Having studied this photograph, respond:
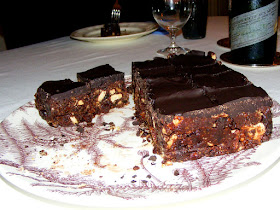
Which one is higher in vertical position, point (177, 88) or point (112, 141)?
point (177, 88)

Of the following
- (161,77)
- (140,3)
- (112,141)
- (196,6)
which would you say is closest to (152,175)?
(112,141)

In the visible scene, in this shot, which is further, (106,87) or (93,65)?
(93,65)

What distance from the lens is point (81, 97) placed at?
1725mm

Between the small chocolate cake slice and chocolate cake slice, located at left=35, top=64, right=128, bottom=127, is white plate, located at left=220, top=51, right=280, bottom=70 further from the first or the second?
the small chocolate cake slice

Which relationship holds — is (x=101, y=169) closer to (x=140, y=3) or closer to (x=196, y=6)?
(x=196, y=6)

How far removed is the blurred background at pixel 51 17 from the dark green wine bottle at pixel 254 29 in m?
3.75

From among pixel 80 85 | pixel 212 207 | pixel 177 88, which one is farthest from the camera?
pixel 80 85

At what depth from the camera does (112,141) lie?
4.77ft

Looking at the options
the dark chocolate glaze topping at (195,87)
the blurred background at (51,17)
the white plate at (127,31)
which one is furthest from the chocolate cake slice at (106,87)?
the blurred background at (51,17)

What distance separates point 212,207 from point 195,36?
2240mm

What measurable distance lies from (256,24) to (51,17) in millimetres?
4579

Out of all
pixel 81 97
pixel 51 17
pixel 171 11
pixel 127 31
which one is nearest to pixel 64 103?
pixel 81 97

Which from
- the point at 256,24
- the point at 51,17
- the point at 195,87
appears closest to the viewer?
the point at 195,87

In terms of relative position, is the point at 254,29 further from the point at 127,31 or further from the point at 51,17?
the point at 51,17
